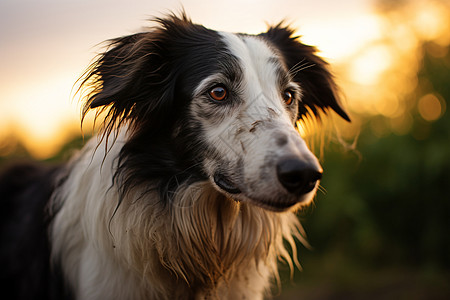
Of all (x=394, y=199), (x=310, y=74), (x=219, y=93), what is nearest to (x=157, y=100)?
(x=219, y=93)

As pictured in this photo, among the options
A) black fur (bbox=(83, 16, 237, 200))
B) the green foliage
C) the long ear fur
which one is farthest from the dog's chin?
the green foliage

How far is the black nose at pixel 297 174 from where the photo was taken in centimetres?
191

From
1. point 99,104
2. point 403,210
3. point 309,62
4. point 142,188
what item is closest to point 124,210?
point 142,188

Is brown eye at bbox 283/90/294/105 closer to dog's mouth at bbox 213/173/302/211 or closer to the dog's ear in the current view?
the dog's ear

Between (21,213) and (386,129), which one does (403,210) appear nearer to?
(386,129)

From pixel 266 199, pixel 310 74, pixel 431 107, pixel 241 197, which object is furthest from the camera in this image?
pixel 431 107

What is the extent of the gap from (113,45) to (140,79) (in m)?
0.35

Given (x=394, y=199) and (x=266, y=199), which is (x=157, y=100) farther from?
(x=394, y=199)

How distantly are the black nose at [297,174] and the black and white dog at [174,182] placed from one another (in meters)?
0.07

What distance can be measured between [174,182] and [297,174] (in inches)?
37.4

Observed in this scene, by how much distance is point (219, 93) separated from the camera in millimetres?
2406

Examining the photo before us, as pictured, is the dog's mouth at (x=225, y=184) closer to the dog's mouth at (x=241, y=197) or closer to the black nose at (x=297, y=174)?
the dog's mouth at (x=241, y=197)

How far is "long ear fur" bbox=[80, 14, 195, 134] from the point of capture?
94.8 inches

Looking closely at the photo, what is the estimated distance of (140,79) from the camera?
247 centimetres
